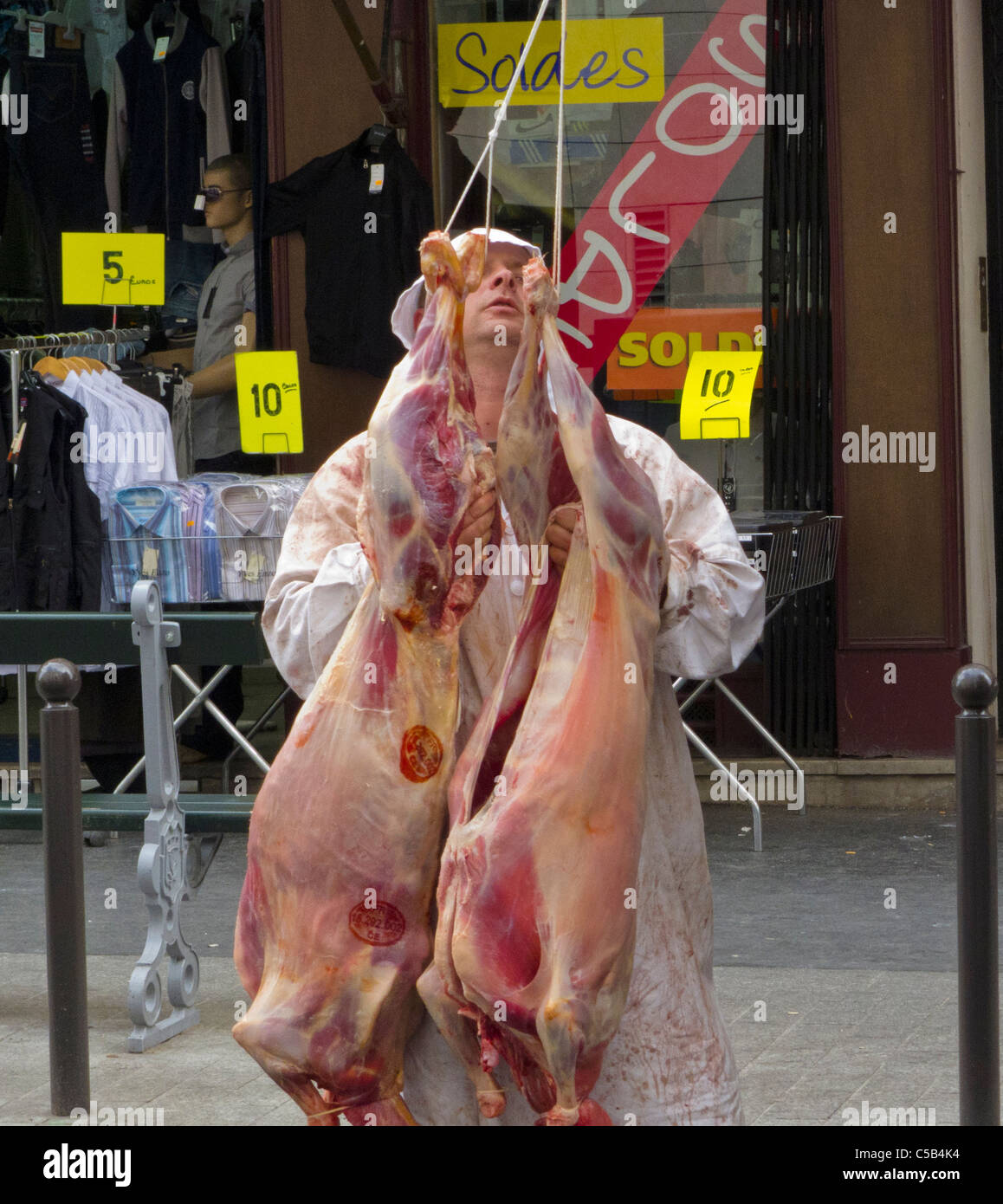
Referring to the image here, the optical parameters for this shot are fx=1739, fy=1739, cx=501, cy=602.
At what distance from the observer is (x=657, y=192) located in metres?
8.42

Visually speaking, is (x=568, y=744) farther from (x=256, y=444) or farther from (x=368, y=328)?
(x=368, y=328)

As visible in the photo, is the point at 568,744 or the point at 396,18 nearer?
the point at 568,744

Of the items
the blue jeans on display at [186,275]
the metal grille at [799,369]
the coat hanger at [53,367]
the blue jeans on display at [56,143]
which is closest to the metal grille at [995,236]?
the metal grille at [799,369]

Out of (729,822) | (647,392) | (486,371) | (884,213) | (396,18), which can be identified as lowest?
(729,822)

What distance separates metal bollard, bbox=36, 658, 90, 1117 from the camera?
4129 millimetres

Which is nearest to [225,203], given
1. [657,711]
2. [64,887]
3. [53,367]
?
[53,367]

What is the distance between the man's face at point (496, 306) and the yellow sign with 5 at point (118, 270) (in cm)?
546

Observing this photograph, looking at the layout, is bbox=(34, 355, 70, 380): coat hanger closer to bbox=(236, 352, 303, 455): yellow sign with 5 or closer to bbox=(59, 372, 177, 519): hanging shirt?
bbox=(59, 372, 177, 519): hanging shirt

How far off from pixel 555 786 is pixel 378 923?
323 millimetres

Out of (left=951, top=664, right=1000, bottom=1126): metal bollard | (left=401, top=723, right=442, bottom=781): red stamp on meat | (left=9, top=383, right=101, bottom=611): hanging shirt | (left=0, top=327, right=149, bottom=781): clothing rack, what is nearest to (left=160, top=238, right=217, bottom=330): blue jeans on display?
(left=0, top=327, right=149, bottom=781): clothing rack

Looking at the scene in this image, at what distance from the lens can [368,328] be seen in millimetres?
8461

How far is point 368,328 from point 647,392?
1394mm

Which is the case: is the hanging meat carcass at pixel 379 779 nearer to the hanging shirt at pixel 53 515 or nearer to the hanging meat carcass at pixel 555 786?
the hanging meat carcass at pixel 555 786
